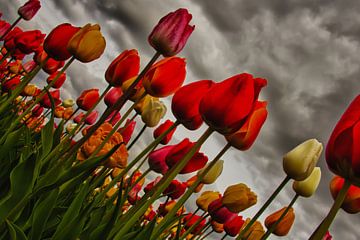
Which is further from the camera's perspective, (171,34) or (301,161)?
(171,34)

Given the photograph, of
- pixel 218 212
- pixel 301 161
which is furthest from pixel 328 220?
pixel 218 212

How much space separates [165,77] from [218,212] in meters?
1.55

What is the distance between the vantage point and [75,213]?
2.18 m

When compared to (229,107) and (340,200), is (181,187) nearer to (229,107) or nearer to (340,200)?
(229,107)

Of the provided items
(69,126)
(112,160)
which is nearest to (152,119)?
(112,160)

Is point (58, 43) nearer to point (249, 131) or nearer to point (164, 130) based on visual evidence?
point (164, 130)

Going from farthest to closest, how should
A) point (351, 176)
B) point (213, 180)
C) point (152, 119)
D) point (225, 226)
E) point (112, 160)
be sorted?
1. point (225, 226)
2. point (213, 180)
3. point (152, 119)
4. point (112, 160)
5. point (351, 176)

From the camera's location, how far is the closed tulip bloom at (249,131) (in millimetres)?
2119

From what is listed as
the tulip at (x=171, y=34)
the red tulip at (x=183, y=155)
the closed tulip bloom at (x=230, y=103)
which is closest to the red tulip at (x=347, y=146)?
the closed tulip bloom at (x=230, y=103)

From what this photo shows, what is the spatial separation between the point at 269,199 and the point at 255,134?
34 centimetres

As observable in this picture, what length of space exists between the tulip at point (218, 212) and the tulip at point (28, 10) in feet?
8.67

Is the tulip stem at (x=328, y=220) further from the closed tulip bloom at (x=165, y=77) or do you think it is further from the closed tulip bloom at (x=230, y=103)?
the closed tulip bloom at (x=165, y=77)

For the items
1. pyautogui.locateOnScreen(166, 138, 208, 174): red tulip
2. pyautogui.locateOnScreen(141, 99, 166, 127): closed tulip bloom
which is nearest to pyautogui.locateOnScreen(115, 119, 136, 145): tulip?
pyautogui.locateOnScreen(141, 99, 166, 127): closed tulip bloom

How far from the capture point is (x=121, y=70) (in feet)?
8.70
